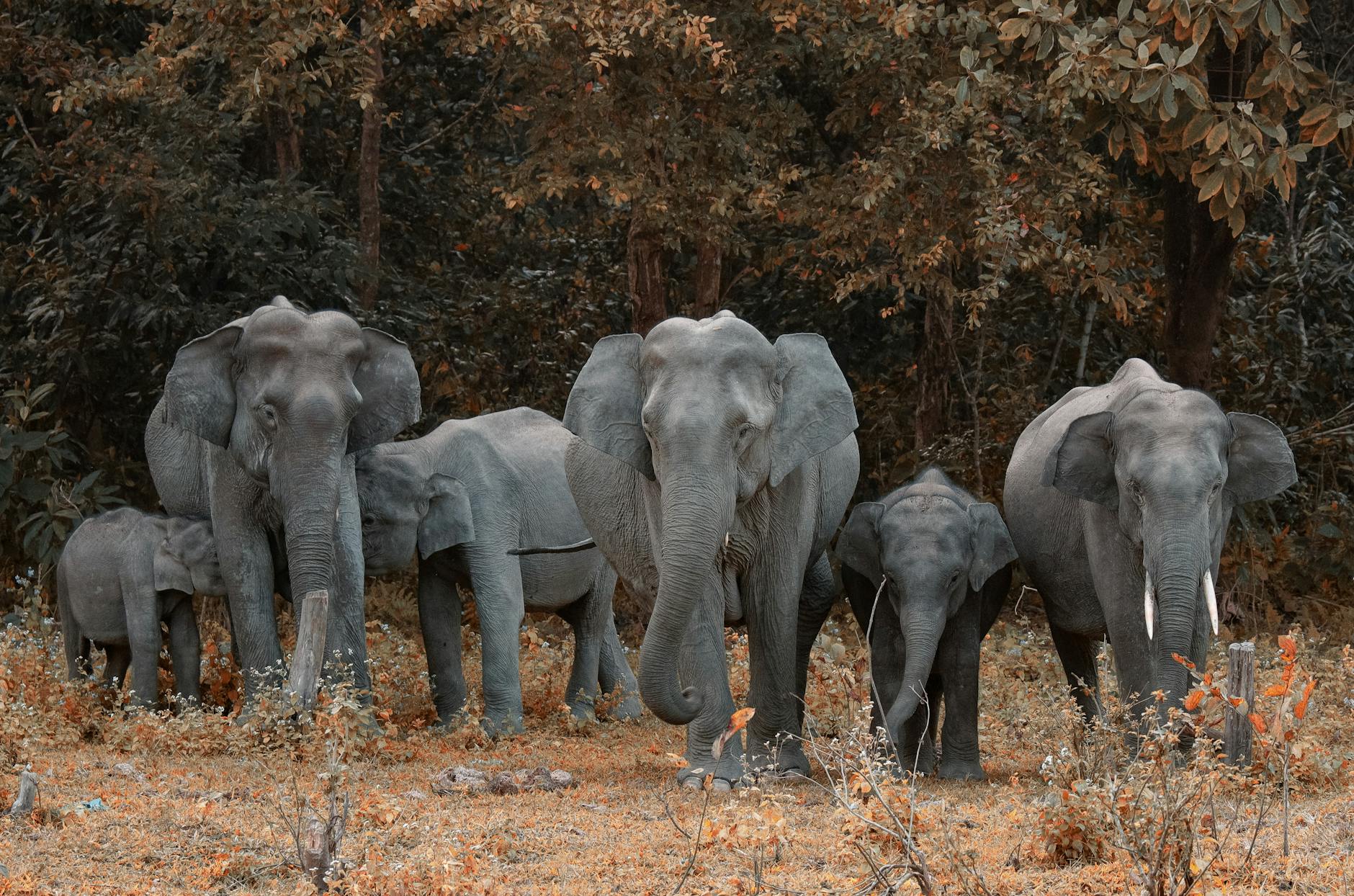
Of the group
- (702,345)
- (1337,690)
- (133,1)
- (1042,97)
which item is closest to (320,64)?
(133,1)

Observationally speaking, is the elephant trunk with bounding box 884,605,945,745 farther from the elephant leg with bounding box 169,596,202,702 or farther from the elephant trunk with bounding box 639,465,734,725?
the elephant leg with bounding box 169,596,202,702

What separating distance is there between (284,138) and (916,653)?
340 inches

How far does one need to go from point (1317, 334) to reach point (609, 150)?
659cm

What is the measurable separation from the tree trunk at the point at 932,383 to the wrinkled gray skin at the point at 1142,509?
20.6 feet

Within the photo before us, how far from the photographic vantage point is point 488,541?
10133 millimetres

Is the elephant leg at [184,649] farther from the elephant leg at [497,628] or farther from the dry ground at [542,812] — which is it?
the elephant leg at [497,628]

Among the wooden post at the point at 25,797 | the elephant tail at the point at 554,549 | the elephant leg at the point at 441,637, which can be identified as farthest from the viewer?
the elephant leg at the point at 441,637

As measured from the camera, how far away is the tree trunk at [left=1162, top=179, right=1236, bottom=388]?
1366 cm

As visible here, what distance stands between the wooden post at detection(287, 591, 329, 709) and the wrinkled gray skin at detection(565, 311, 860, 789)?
4.39 feet

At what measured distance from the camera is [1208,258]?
538 inches

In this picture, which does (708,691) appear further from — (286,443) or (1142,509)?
(286,443)

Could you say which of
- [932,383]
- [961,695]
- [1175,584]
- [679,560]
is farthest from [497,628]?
[932,383]

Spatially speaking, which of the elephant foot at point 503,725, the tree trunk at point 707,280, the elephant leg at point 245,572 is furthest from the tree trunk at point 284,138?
the elephant foot at point 503,725

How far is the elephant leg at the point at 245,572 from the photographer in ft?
30.5
